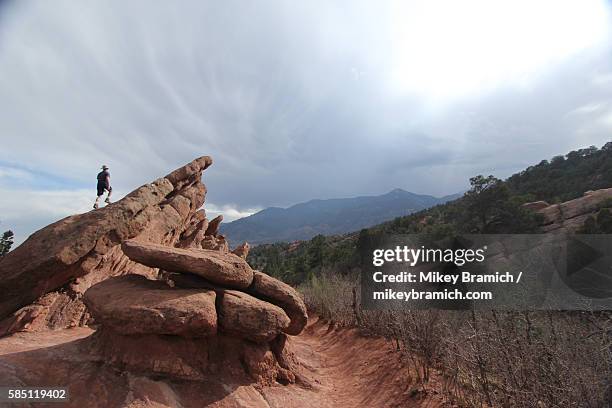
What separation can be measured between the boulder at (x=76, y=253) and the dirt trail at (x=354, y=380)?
703cm

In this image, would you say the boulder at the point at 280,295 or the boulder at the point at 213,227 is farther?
the boulder at the point at 213,227

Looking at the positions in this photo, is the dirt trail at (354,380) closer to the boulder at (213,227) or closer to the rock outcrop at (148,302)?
the rock outcrop at (148,302)

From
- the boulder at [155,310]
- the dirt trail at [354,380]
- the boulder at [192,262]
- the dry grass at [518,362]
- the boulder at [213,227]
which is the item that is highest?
the boulder at [213,227]

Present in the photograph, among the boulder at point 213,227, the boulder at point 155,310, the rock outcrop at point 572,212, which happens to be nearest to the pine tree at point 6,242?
the boulder at point 213,227

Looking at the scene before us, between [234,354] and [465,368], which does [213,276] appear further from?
[465,368]

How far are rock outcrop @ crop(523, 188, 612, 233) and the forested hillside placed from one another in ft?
3.68

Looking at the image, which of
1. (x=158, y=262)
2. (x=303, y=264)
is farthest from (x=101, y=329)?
(x=303, y=264)

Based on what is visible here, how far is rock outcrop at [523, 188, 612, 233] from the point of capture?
24.5 metres

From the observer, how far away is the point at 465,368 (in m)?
7.29

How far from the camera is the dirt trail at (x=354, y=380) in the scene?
9031 mm

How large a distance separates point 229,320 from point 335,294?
12.5m

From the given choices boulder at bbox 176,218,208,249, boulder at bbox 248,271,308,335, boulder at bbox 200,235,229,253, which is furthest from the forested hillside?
boulder at bbox 248,271,308,335

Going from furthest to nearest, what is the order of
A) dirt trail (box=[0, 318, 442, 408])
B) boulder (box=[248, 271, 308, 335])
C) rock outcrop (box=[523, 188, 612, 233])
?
rock outcrop (box=[523, 188, 612, 233]) → boulder (box=[248, 271, 308, 335]) → dirt trail (box=[0, 318, 442, 408])

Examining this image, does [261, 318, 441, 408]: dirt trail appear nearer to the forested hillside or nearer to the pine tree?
the forested hillside
